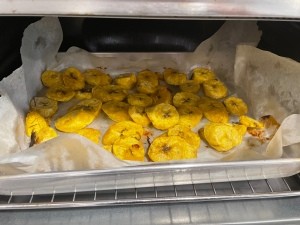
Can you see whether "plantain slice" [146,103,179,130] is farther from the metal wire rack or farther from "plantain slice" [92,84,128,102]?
the metal wire rack

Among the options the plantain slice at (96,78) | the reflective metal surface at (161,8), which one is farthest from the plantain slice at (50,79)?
the reflective metal surface at (161,8)

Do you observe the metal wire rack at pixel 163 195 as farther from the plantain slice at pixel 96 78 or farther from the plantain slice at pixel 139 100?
the plantain slice at pixel 96 78

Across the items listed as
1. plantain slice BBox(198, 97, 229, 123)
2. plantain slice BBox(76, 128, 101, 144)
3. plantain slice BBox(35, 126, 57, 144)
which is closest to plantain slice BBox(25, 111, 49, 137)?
plantain slice BBox(35, 126, 57, 144)

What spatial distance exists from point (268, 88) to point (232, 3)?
691mm

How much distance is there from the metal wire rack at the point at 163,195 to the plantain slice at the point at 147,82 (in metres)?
0.58

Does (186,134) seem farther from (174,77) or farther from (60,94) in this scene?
(60,94)

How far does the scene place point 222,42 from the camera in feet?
4.99

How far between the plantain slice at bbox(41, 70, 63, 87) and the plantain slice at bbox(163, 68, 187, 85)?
Result: 1.46 ft

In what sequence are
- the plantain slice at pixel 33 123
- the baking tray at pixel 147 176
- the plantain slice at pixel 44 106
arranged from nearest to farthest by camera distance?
the baking tray at pixel 147 176 < the plantain slice at pixel 33 123 < the plantain slice at pixel 44 106

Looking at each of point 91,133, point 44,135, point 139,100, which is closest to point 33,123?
point 44,135

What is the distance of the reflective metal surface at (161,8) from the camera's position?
66 cm

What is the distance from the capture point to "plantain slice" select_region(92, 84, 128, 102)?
1.40 m

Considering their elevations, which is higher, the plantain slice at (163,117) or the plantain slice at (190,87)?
the plantain slice at (190,87)

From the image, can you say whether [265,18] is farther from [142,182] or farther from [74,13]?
[142,182]
